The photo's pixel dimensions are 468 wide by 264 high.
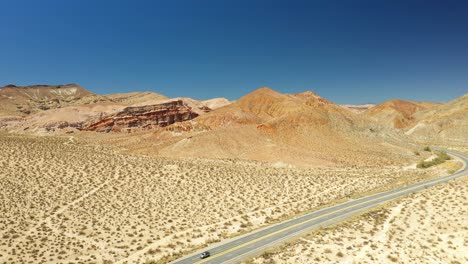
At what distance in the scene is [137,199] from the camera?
129 ft

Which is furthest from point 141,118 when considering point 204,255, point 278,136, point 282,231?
point 204,255

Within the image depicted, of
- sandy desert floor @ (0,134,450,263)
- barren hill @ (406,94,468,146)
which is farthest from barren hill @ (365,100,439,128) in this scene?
sandy desert floor @ (0,134,450,263)

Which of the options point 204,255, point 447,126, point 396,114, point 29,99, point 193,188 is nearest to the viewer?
point 204,255

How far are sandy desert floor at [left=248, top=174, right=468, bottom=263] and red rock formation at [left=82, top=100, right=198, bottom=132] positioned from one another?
251 feet

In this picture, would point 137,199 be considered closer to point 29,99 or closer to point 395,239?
point 395,239

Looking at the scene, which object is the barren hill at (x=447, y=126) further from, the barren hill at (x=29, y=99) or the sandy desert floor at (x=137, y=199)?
the barren hill at (x=29, y=99)

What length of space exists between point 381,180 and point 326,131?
1545 inches

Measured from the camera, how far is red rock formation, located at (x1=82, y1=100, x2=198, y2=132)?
95500 mm

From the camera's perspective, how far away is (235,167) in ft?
182

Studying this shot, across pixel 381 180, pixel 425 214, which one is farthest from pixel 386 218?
pixel 381 180

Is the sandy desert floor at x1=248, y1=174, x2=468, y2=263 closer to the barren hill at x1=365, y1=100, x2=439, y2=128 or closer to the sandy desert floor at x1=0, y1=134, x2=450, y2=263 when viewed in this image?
the sandy desert floor at x1=0, y1=134, x2=450, y2=263

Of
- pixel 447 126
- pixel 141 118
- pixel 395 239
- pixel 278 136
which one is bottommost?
pixel 395 239

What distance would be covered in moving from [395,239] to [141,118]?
83.2m

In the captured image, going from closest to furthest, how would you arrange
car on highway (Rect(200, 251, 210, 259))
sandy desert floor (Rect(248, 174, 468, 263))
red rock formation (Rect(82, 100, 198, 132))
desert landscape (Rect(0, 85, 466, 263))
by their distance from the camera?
sandy desert floor (Rect(248, 174, 468, 263)) < car on highway (Rect(200, 251, 210, 259)) < desert landscape (Rect(0, 85, 466, 263)) < red rock formation (Rect(82, 100, 198, 132))
